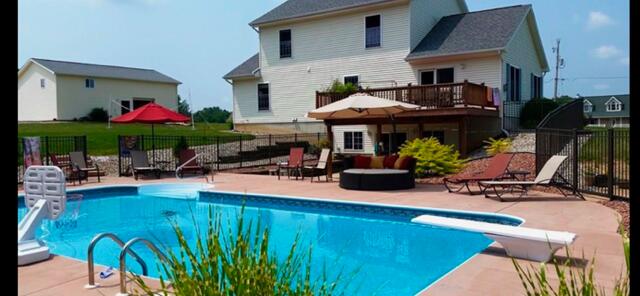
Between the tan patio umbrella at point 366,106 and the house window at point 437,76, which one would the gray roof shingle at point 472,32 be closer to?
the house window at point 437,76

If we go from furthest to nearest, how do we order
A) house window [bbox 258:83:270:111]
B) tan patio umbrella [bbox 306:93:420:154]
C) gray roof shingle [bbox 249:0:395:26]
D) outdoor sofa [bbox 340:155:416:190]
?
1. house window [bbox 258:83:270:111]
2. gray roof shingle [bbox 249:0:395:26]
3. tan patio umbrella [bbox 306:93:420:154]
4. outdoor sofa [bbox 340:155:416:190]

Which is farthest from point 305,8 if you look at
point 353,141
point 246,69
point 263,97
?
point 353,141

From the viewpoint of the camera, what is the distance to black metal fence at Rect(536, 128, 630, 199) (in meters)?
10.0

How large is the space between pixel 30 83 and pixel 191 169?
24.5 metres

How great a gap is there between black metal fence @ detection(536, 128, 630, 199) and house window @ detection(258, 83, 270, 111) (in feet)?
52.9

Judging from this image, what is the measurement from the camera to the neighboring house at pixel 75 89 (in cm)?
3284

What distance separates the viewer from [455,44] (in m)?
20.9

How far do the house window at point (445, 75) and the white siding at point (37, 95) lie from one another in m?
25.8

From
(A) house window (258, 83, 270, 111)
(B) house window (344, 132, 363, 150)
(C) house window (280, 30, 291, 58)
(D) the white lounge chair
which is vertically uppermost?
(C) house window (280, 30, 291, 58)

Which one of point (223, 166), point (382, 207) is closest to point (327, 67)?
point (223, 166)

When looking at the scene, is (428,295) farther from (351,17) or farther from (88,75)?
(88,75)

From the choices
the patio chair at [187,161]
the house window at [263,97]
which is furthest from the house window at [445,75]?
the patio chair at [187,161]

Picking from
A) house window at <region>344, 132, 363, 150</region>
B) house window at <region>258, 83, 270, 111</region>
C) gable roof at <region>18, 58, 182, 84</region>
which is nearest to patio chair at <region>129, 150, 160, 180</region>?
house window at <region>344, 132, 363, 150</region>

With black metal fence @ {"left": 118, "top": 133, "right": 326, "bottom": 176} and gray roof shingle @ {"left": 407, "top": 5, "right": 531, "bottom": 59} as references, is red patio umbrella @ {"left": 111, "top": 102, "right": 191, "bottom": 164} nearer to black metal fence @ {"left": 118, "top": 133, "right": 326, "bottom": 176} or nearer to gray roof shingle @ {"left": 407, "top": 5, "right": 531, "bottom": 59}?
black metal fence @ {"left": 118, "top": 133, "right": 326, "bottom": 176}
